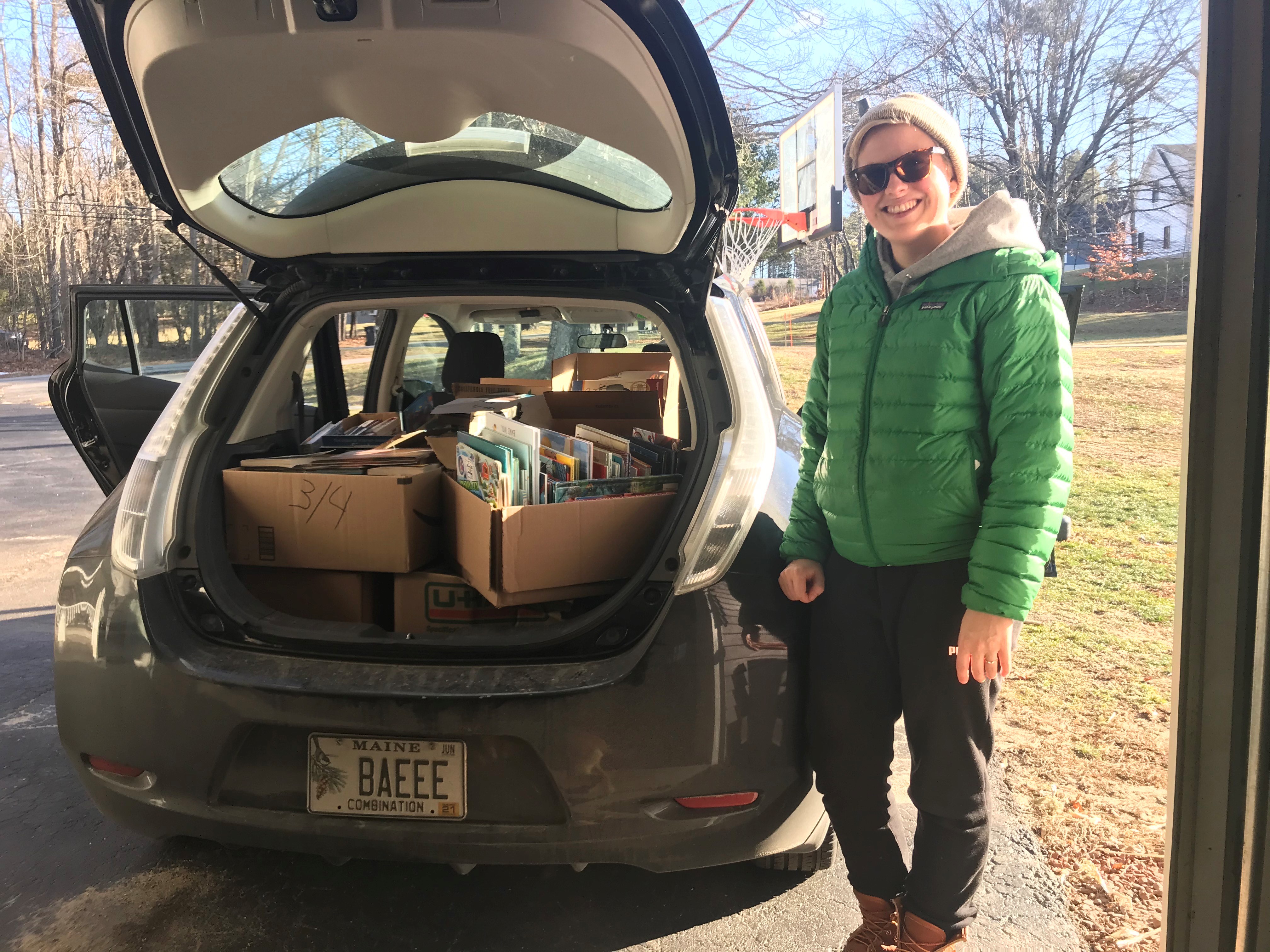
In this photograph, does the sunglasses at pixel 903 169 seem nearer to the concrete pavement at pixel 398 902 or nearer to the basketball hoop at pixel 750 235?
the concrete pavement at pixel 398 902

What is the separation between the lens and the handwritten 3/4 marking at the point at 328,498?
87.7 inches

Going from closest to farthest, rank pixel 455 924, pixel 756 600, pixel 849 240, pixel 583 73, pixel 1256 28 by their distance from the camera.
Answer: pixel 1256 28, pixel 583 73, pixel 756 600, pixel 455 924, pixel 849 240

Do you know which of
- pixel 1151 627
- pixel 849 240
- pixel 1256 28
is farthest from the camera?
pixel 849 240

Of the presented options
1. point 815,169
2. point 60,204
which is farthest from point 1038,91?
point 60,204

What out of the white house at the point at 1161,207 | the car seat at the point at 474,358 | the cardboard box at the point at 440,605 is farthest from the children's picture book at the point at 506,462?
the white house at the point at 1161,207

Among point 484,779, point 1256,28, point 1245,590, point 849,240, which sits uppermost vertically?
point 849,240

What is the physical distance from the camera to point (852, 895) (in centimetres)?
224

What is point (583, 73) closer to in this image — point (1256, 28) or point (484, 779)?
point (1256, 28)

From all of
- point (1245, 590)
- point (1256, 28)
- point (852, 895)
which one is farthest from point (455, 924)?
point (1256, 28)

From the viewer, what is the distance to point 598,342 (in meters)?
4.60

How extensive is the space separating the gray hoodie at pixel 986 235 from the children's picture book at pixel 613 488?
0.78m

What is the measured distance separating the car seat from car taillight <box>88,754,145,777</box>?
2418mm

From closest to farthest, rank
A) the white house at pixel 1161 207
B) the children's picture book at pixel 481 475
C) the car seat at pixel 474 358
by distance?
the children's picture book at pixel 481 475 < the car seat at pixel 474 358 < the white house at pixel 1161 207

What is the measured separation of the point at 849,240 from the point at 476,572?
49.3 feet
